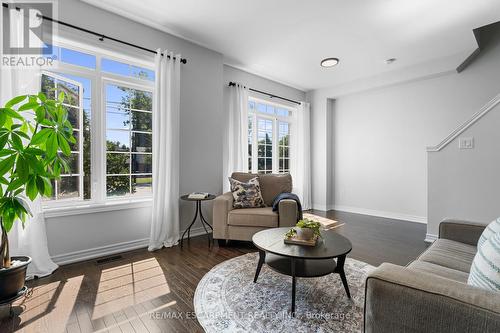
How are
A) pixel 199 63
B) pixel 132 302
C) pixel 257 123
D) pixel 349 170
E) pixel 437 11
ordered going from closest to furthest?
1. pixel 132 302
2. pixel 437 11
3. pixel 199 63
4. pixel 257 123
5. pixel 349 170

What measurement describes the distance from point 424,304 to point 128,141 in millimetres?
3314

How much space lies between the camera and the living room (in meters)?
1.74

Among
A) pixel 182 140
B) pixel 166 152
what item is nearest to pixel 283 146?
pixel 182 140

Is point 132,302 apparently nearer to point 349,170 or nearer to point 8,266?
point 8,266

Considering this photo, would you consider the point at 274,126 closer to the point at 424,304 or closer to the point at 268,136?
the point at 268,136

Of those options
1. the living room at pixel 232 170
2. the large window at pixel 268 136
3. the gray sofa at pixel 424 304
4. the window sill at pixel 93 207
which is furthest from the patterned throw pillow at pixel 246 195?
the gray sofa at pixel 424 304

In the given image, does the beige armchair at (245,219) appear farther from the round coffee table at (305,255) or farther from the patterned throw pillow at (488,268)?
the patterned throw pillow at (488,268)

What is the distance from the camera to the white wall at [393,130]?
4.15 meters

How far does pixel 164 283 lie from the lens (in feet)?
7.42

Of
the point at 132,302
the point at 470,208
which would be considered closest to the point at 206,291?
the point at 132,302

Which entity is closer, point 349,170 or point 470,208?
point 470,208

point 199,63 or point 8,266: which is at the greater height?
point 199,63

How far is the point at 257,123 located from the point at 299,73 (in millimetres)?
1281

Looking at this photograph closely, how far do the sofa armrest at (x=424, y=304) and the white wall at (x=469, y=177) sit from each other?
2948mm
